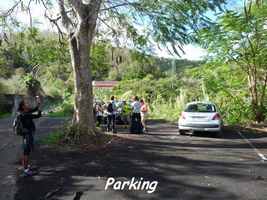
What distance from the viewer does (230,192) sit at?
8617 mm

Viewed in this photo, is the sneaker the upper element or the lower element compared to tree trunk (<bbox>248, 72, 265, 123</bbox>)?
lower

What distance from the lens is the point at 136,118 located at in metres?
20.8

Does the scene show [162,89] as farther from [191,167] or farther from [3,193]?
[3,193]

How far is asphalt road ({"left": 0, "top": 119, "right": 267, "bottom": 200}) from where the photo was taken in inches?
337

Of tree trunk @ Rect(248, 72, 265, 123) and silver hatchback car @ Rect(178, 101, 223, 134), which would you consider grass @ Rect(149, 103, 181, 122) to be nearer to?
tree trunk @ Rect(248, 72, 265, 123)

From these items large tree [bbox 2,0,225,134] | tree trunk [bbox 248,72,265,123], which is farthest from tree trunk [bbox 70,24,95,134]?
tree trunk [bbox 248,72,265,123]

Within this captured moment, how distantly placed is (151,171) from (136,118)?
996 centimetres

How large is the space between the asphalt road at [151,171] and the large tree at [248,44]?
9358mm

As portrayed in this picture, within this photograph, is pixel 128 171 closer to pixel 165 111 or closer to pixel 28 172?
pixel 28 172

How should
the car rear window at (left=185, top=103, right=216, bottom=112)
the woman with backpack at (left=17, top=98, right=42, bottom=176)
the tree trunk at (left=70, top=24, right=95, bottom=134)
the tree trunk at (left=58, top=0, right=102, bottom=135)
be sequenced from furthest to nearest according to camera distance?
1. the car rear window at (left=185, top=103, right=216, bottom=112)
2. the tree trunk at (left=70, top=24, right=95, bottom=134)
3. the tree trunk at (left=58, top=0, right=102, bottom=135)
4. the woman with backpack at (left=17, top=98, right=42, bottom=176)

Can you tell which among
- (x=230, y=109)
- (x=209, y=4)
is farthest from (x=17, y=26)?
(x=230, y=109)

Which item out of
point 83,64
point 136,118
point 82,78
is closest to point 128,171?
→ point 82,78

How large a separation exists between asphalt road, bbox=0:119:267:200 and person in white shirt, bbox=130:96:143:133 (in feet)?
12.1


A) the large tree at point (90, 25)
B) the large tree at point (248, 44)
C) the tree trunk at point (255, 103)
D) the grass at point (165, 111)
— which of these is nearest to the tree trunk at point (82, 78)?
the large tree at point (90, 25)
